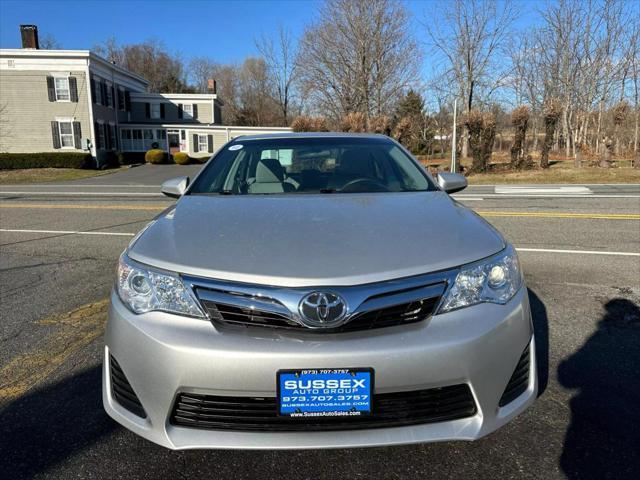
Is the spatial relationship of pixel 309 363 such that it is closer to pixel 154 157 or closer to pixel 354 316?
pixel 354 316

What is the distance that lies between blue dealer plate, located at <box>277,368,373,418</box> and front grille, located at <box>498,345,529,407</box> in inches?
23.1

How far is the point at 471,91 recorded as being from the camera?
111 ft

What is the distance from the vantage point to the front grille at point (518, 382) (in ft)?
6.43

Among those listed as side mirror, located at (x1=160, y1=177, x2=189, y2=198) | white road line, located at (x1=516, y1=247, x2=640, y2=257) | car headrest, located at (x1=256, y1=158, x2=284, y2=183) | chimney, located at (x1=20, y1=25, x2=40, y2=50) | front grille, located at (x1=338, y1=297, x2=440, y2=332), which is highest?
chimney, located at (x1=20, y1=25, x2=40, y2=50)

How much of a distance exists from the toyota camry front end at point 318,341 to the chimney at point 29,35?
135ft

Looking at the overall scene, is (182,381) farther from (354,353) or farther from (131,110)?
(131,110)

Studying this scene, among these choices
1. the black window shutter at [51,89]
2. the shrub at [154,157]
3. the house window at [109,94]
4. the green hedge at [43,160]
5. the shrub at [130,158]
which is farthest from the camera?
the shrub at [154,157]

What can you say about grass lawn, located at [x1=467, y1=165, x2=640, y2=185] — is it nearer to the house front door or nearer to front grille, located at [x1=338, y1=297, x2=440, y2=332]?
front grille, located at [x1=338, y1=297, x2=440, y2=332]

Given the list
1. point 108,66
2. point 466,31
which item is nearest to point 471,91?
point 466,31

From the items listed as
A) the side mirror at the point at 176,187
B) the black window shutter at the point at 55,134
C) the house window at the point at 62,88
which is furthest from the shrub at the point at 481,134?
the black window shutter at the point at 55,134

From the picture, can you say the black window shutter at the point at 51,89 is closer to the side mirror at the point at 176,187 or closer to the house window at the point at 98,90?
the house window at the point at 98,90

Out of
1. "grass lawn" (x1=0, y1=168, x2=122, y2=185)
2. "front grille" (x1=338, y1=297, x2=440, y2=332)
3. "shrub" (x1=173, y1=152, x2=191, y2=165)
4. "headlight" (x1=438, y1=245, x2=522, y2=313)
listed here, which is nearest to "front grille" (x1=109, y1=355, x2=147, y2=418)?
"front grille" (x1=338, y1=297, x2=440, y2=332)

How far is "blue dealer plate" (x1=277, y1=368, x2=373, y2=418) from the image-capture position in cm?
175

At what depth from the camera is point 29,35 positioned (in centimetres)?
3500
